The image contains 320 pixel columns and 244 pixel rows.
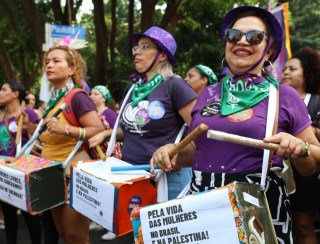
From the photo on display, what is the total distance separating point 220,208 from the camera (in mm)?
1563

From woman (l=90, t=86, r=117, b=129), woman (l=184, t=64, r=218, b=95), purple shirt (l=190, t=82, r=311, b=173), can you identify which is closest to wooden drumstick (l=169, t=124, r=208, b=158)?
purple shirt (l=190, t=82, r=311, b=173)

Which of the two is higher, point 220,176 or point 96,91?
point 220,176

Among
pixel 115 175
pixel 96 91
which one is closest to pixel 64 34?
pixel 96 91

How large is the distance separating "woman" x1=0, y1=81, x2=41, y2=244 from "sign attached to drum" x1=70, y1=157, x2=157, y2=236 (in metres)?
1.74

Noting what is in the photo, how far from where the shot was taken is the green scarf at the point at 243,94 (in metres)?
1.97

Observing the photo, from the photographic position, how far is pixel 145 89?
9.61 ft

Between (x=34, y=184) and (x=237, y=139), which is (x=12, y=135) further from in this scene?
(x=237, y=139)

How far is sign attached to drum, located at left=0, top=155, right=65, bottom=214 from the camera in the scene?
3023mm

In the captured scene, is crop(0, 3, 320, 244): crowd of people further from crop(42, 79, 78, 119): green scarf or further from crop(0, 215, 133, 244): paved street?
crop(0, 215, 133, 244): paved street

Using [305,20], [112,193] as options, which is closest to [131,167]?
[112,193]

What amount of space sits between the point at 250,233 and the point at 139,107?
1.49 meters

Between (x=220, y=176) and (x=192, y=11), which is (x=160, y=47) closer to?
(x=220, y=176)

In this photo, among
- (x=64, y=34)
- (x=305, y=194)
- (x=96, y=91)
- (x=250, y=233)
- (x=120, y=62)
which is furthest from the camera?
(x=120, y=62)

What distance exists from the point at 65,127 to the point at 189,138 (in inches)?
62.0
